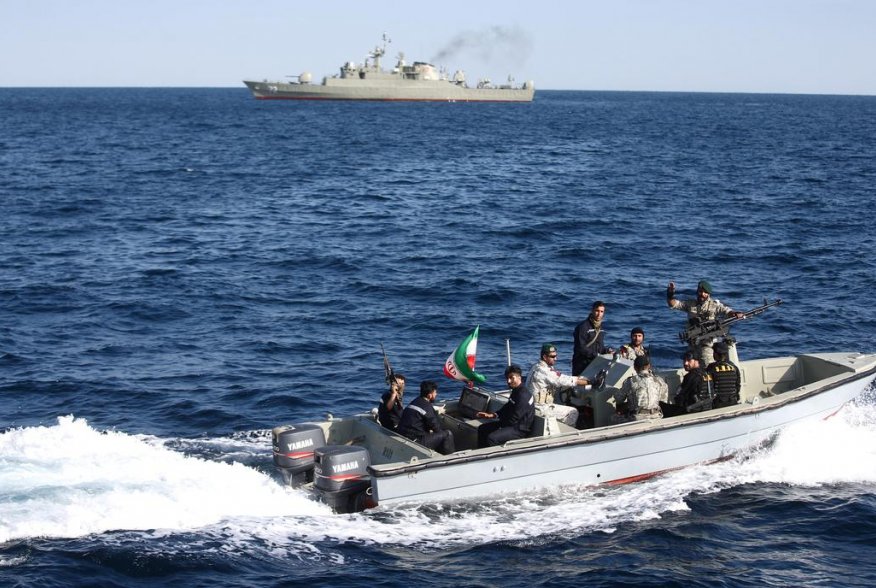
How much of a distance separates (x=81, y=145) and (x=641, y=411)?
71.1 m

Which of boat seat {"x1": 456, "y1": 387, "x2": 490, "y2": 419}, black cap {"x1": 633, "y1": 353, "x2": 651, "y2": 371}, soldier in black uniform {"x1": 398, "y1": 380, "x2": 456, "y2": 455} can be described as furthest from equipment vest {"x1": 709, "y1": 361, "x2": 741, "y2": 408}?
soldier in black uniform {"x1": 398, "y1": 380, "x2": 456, "y2": 455}

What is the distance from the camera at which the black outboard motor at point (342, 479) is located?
44.8ft

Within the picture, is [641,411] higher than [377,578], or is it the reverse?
[641,411]

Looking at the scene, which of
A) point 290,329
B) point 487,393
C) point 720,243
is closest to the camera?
point 487,393

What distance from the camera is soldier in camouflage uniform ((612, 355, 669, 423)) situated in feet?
49.1

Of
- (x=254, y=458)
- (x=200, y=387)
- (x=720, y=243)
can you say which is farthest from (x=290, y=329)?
(x=720, y=243)

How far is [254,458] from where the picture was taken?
1592 centimetres

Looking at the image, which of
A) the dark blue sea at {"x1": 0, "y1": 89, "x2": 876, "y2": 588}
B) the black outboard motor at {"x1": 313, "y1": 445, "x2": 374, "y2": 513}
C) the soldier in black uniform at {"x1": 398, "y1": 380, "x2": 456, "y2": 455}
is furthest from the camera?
the soldier in black uniform at {"x1": 398, "y1": 380, "x2": 456, "y2": 455}

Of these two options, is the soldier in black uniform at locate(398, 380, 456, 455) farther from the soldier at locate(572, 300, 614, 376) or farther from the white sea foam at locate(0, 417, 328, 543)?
the soldier at locate(572, 300, 614, 376)

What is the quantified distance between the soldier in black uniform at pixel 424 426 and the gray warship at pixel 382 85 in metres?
144

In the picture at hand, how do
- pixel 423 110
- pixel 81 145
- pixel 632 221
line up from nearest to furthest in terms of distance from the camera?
pixel 632 221 < pixel 81 145 < pixel 423 110

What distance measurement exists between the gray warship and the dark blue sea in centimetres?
9677

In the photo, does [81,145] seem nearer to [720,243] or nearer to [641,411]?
[720,243]

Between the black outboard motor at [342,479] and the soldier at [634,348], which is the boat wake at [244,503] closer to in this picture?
the black outboard motor at [342,479]
